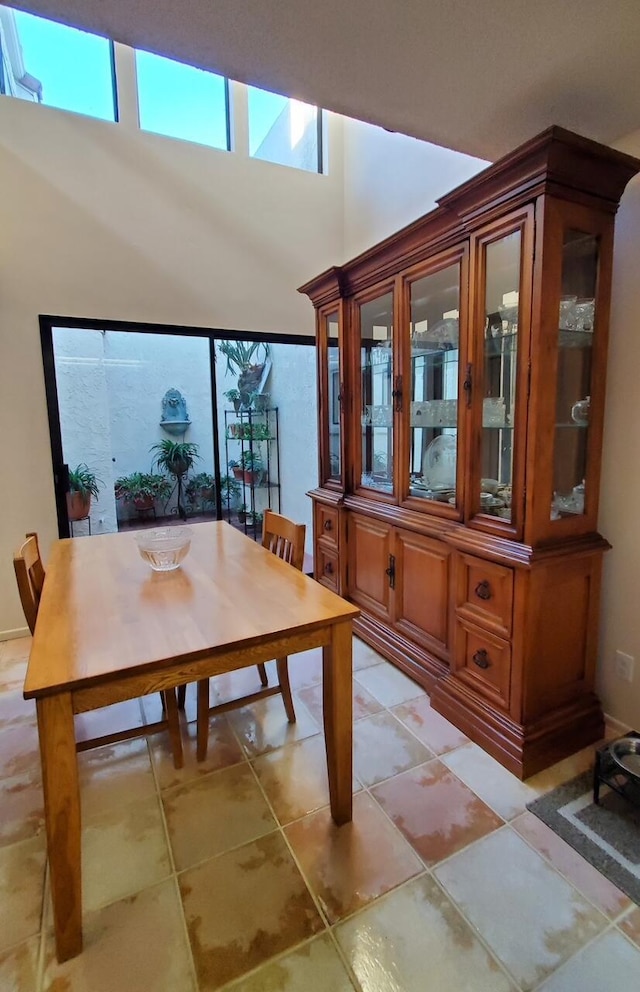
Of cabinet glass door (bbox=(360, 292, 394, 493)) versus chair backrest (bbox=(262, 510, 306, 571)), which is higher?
cabinet glass door (bbox=(360, 292, 394, 493))

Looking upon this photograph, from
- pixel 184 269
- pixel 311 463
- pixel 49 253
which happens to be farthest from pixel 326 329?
pixel 49 253

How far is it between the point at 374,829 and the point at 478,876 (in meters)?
0.34

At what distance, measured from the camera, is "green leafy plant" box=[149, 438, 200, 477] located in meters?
3.87

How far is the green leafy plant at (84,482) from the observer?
3278mm

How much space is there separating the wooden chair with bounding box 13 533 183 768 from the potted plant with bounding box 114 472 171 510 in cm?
176

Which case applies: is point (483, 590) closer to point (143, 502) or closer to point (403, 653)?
point (403, 653)

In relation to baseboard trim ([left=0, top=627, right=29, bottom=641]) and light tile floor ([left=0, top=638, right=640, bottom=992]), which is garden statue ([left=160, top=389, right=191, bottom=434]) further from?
light tile floor ([left=0, top=638, right=640, bottom=992])

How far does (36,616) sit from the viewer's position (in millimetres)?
1561

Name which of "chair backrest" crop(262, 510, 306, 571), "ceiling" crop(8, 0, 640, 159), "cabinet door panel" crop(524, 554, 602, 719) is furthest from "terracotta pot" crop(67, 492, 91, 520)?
"cabinet door panel" crop(524, 554, 602, 719)

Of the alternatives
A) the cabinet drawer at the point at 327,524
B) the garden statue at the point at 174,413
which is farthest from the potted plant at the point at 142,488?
the cabinet drawer at the point at 327,524

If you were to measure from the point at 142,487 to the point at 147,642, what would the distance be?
2.74 meters

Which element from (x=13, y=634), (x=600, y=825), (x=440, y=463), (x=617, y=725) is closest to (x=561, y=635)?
(x=617, y=725)

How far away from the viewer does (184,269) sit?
127 inches

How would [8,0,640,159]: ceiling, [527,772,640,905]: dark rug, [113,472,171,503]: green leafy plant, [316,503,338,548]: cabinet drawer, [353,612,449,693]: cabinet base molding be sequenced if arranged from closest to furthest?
1. [8,0,640,159]: ceiling
2. [527,772,640,905]: dark rug
3. [353,612,449,693]: cabinet base molding
4. [316,503,338,548]: cabinet drawer
5. [113,472,171,503]: green leafy plant
